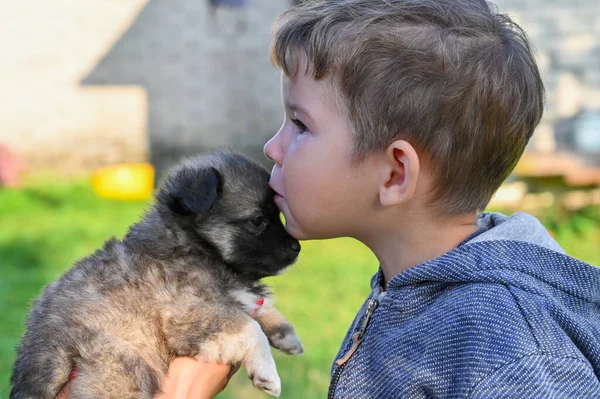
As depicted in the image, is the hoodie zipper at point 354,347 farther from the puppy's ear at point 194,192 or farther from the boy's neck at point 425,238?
the puppy's ear at point 194,192

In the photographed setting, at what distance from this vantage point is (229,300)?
272 cm

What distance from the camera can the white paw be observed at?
262 cm

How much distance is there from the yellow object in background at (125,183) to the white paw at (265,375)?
8.28 meters

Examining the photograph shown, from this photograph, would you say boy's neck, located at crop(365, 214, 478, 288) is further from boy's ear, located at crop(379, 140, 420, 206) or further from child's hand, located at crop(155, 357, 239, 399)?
child's hand, located at crop(155, 357, 239, 399)

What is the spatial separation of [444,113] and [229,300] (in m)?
0.99

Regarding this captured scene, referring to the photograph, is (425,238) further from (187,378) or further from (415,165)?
(187,378)

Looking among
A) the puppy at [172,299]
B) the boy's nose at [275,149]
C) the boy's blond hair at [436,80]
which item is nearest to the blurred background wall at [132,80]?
the puppy at [172,299]

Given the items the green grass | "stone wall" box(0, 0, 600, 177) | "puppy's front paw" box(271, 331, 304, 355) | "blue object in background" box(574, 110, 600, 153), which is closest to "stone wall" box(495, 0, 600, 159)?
"blue object in background" box(574, 110, 600, 153)

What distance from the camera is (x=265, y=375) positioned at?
8.56 ft

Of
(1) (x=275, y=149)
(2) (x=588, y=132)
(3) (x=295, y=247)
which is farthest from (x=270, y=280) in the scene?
(1) (x=275, y=149)

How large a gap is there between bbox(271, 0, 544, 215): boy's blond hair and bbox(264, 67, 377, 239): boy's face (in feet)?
0.16

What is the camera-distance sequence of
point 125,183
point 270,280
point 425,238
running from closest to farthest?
point 425,238, point 270,280, point 125,183

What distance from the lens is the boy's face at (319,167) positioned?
2.35 metres

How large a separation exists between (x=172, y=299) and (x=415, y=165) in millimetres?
951
